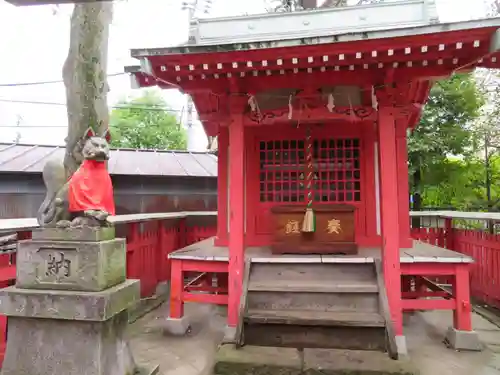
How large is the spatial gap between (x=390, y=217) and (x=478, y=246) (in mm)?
4546

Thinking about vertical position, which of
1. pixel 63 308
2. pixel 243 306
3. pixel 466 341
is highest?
pixel 63 308

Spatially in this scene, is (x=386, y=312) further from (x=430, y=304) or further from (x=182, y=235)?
(x=182, y=235)

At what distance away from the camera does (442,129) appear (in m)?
12.6

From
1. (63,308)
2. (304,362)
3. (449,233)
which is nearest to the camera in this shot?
(63,308)

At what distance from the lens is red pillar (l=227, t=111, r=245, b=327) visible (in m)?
5.77

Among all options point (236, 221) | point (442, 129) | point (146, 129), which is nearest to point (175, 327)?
point (236, 221)

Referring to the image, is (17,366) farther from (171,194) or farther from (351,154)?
(171,194)

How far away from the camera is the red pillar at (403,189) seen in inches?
281

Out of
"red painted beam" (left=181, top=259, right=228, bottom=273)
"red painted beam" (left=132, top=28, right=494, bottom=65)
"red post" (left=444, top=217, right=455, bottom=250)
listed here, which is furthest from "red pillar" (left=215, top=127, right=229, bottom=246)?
"red post" (left=444, top=217, right=455, bottom=250)

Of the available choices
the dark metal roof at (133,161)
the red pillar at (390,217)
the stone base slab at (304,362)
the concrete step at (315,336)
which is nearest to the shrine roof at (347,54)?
the red pillar at (390,217)

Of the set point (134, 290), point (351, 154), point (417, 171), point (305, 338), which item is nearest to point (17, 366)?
point (134, 290)

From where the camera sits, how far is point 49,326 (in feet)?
12.9

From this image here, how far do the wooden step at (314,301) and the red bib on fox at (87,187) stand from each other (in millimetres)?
2839

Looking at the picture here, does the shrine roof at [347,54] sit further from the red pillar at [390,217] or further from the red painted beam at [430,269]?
the red painted beam at [430,269]
